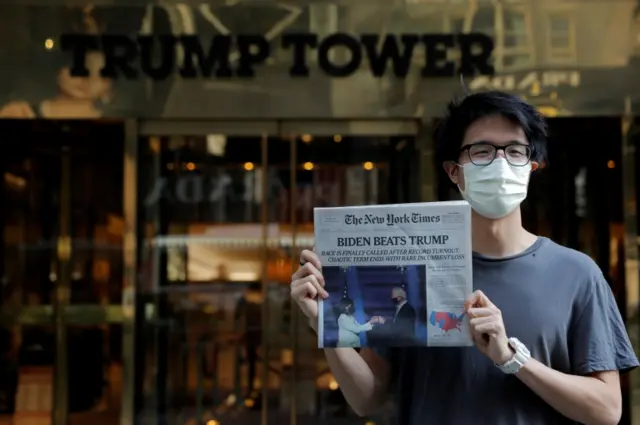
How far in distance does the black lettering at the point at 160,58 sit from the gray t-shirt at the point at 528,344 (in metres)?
4.10

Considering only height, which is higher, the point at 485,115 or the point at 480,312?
the point at 485,115

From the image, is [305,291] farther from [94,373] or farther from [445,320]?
[94,373]

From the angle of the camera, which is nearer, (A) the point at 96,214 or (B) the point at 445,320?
(B) the point at 445,320

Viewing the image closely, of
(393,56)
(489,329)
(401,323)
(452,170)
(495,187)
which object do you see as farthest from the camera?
(393,56)

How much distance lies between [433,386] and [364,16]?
4.15 m

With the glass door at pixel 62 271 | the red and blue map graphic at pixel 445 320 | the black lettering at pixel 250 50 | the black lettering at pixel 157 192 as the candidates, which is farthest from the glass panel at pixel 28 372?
the red and blue map graphic at pixel 445 320

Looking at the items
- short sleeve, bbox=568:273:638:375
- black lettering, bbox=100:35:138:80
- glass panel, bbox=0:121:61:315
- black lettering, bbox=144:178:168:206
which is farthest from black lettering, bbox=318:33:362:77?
short sleeve, bbox=568:273:638:375

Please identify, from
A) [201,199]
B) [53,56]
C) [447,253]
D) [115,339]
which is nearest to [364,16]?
[201,199]

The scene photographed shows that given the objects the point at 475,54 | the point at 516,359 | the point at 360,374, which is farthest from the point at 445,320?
the point at 475,54

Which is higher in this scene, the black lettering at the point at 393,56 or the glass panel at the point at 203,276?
the black lettering at the point at 393,56

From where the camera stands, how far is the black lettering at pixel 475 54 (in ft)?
18.2

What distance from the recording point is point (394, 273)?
189cm

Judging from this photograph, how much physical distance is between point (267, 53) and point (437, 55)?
1307 millimetres

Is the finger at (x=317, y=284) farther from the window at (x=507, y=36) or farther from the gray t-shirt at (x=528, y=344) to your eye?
the window at (x=507, y=36)
